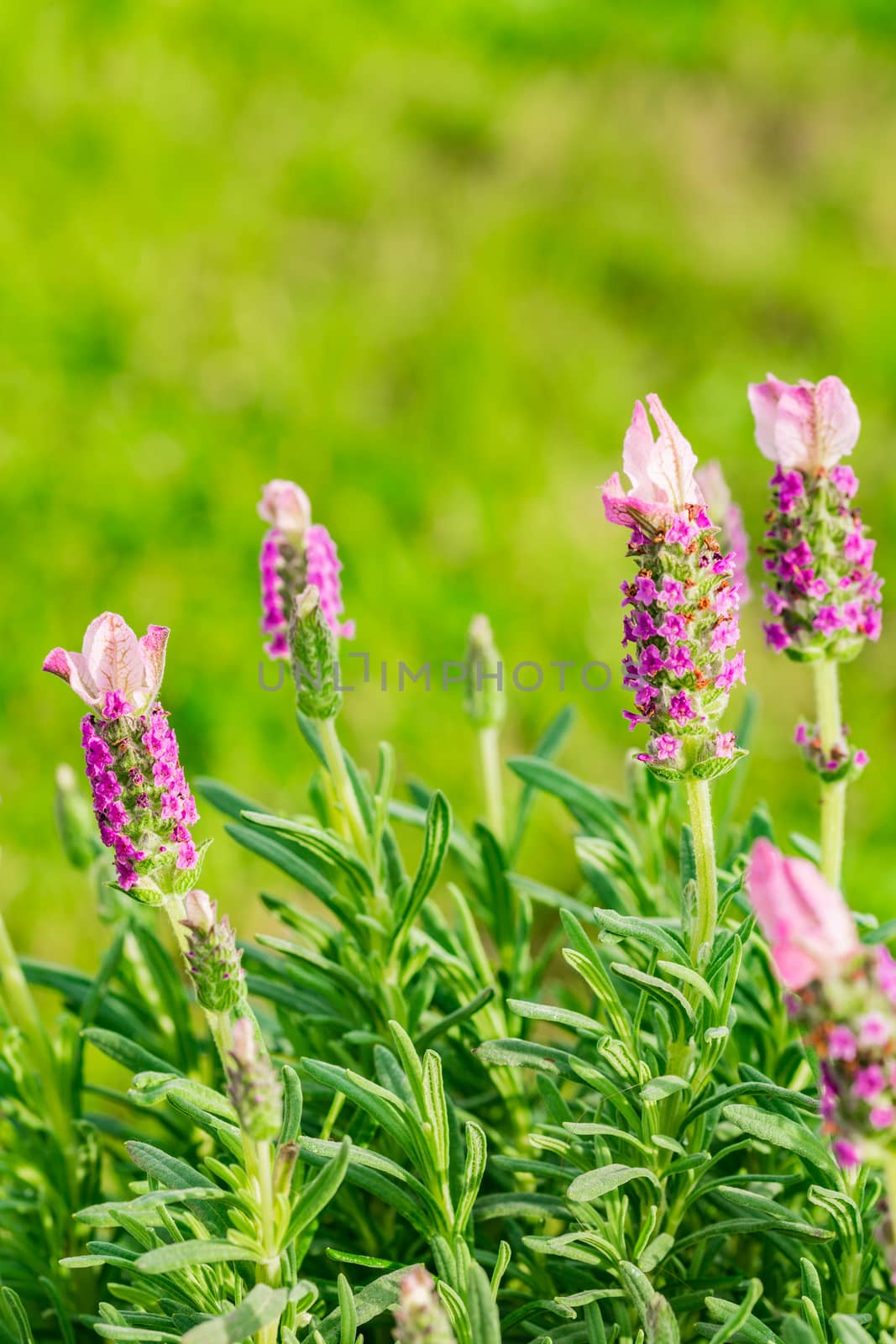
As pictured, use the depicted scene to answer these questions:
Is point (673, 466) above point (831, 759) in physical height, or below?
above

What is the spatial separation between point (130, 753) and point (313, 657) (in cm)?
30

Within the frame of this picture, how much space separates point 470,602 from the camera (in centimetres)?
400

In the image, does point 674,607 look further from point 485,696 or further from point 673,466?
point 485,696

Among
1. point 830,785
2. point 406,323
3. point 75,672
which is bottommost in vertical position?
point 830,785

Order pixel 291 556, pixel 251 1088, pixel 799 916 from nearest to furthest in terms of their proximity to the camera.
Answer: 1. pixel 799 916
2. pixel 251 1088
3. pixel 291 556

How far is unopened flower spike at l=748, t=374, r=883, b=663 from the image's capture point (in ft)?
5.01

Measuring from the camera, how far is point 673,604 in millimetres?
1346

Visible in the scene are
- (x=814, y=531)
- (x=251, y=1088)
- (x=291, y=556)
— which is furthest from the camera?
(x=291, y=556)

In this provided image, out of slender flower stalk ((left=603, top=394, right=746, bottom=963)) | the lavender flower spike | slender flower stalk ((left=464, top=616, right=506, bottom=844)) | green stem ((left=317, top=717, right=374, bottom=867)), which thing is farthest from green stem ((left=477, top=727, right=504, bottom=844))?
slender flower stalk ((left=603, top=394, right=746, bottom=963))

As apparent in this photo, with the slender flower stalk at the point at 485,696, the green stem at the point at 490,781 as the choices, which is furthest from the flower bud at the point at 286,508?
the green stem at the point at 490,781

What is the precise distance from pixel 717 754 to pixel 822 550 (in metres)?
0.30

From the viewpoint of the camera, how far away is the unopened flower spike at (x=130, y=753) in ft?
4.53

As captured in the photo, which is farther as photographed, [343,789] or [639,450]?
[343,789]

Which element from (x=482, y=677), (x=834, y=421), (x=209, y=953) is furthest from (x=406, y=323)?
(x=209, y=953)
